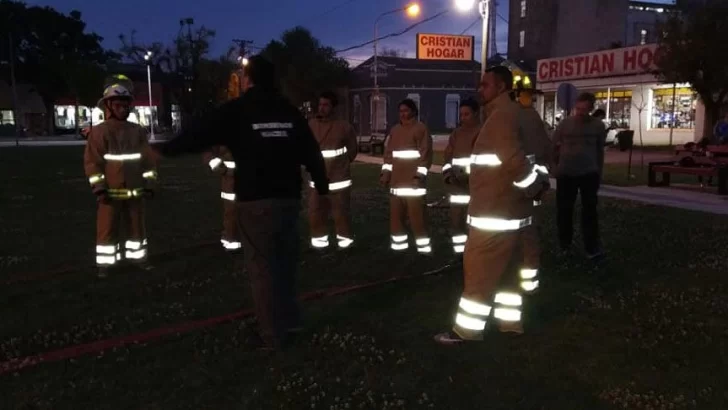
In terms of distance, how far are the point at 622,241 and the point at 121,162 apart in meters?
6.52

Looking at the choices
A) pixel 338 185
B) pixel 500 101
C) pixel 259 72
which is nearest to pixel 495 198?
pixel 500 101

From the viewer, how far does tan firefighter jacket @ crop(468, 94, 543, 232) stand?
486 centimetres

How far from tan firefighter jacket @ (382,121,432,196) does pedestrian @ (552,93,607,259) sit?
1524mm

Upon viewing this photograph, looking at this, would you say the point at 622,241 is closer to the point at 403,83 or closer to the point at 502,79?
the point at 502,79

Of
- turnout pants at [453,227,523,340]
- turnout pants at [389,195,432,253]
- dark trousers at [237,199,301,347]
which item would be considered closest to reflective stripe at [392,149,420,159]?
turnout pants at [389,195,432,253]

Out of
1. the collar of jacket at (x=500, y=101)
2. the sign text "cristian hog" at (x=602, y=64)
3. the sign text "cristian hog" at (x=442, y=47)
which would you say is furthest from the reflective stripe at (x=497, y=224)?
the sign text "cristian hog" at (x=442, y=47)

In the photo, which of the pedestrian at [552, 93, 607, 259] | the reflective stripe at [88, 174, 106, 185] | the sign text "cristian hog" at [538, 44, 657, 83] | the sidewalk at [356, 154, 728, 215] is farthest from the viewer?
the sign text "cristian hog" at [538, 44, 657, 83]

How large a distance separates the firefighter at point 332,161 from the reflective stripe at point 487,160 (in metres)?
3.24

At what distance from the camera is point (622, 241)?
30.6ft

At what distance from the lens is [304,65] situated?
57.5 metres

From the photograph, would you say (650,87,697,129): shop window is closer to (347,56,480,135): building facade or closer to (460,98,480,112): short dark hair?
(347,56,480,135): building facade

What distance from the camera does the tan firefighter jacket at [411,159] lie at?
7.99 metres

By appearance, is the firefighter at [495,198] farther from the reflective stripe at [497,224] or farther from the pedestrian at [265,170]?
the pedestrian at [265,170]

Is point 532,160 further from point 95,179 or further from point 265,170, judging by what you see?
point 95,179
